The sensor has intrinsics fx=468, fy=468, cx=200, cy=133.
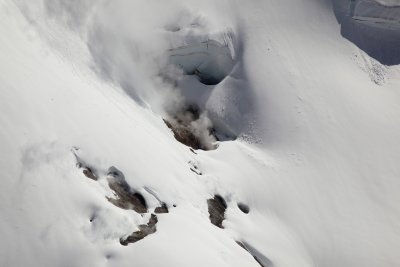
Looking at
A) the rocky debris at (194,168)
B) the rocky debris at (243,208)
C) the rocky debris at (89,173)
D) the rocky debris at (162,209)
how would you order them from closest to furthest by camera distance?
1. the rocky debris at (89,173)
2. the rocky debris at (162,209)
3. the rocky debris at (194,168)
4. the rocky debris at (243,208)

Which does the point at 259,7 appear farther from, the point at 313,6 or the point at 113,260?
the point at 113,260

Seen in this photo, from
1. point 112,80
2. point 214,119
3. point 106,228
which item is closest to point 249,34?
point 214,119

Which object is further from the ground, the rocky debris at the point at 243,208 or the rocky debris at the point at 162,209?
the rocky debris at the point at 162,209

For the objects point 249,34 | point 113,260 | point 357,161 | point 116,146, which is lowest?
point 357,161

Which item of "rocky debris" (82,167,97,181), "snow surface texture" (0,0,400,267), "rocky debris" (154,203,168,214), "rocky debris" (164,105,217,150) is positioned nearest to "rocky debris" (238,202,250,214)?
"snow surface texture" (0,0,400,267)

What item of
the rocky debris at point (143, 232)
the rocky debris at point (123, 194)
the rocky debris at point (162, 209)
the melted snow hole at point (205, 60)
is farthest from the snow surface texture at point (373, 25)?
the rocky debris at point (143, 232)

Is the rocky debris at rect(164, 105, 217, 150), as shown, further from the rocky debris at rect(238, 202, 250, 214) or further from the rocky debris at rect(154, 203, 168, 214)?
the rocky debris at rect(154, 203, 168, 214)

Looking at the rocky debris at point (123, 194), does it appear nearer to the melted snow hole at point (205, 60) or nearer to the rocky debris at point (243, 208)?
the rocky debris at point (243, 208)
